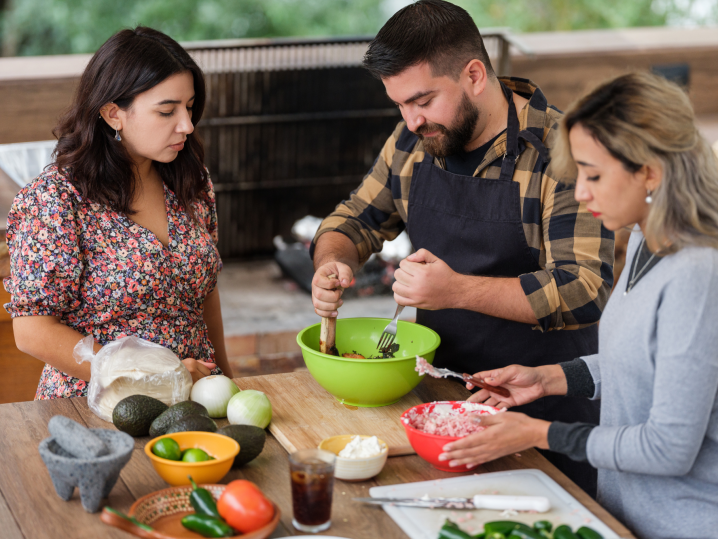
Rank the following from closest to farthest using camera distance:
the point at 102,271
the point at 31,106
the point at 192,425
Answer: the point at 192,425 → the point at 102,271 → the point at 31,106

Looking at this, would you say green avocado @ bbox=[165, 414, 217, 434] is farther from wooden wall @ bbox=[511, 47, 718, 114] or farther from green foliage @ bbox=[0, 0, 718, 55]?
green foliage @ bbox=[0, 0, 718, 55]

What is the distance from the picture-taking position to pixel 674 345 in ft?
4.46

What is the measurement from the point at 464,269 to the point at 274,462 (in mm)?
809

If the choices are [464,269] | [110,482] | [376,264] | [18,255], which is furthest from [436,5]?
[376,264]

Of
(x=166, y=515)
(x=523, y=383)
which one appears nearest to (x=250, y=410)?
(x=166, y=515)

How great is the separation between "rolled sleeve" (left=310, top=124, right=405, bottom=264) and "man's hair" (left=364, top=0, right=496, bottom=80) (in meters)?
0.38

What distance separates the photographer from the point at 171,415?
1.68 meters

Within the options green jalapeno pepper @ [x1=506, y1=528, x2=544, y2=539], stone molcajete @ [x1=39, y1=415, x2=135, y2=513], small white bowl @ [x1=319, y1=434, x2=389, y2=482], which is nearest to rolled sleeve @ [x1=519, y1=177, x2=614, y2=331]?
small white bowl @ [x1=319, y1=434, x2=389, y2=482]

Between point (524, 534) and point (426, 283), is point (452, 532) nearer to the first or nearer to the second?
point (524, 534)

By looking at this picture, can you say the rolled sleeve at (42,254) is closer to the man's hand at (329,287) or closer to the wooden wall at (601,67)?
the man's hand at (329,287)

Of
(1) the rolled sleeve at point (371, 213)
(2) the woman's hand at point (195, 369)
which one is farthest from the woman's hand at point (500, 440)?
(1) the rolled sleeve at point (371, 213)

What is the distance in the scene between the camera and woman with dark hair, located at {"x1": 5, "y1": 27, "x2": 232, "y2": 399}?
2.04 metres

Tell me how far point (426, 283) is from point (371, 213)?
0.65m

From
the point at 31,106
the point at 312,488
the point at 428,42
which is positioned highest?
the point at 428,42
